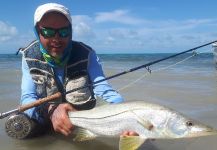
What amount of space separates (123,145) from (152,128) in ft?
0.96

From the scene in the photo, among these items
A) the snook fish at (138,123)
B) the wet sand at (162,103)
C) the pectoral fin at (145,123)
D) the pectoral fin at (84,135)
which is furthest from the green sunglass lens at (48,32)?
the pectoral fin at (145,123)

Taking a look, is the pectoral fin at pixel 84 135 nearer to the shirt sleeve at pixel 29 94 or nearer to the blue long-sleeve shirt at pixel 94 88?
the blue long-sleeve shirt at pixel 94 88

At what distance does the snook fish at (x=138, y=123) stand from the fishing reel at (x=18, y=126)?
0.90 m

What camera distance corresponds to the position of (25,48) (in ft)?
15.7

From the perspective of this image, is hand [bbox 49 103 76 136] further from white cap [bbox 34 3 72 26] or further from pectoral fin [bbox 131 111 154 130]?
white cap [bbox 34 3 72 26]

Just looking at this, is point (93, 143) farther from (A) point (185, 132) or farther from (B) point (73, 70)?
(A) point (185, 132)

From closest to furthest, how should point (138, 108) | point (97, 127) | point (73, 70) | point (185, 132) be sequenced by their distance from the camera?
1. point (185, 132)
2. point (138, 108)
3. point (97, 127)
4. point (73, 70)

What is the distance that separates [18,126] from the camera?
451 centimetres

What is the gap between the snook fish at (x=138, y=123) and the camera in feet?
10.4

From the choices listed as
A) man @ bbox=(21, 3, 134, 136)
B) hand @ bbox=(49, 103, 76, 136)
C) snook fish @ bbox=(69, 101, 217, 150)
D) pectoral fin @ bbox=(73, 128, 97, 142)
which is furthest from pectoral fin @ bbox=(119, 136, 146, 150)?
man @ bbox=(21, 3, 134, 136)

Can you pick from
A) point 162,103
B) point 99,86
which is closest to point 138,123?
point 99,86

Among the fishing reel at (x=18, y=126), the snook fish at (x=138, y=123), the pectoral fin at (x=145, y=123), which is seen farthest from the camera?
the fishing reel at (x=18, y=126)

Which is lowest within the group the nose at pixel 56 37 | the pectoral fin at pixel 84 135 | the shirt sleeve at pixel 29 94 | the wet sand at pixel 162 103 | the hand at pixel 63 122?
the wet sand at pixel 162 103

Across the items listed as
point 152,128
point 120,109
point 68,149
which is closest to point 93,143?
point 68,149
